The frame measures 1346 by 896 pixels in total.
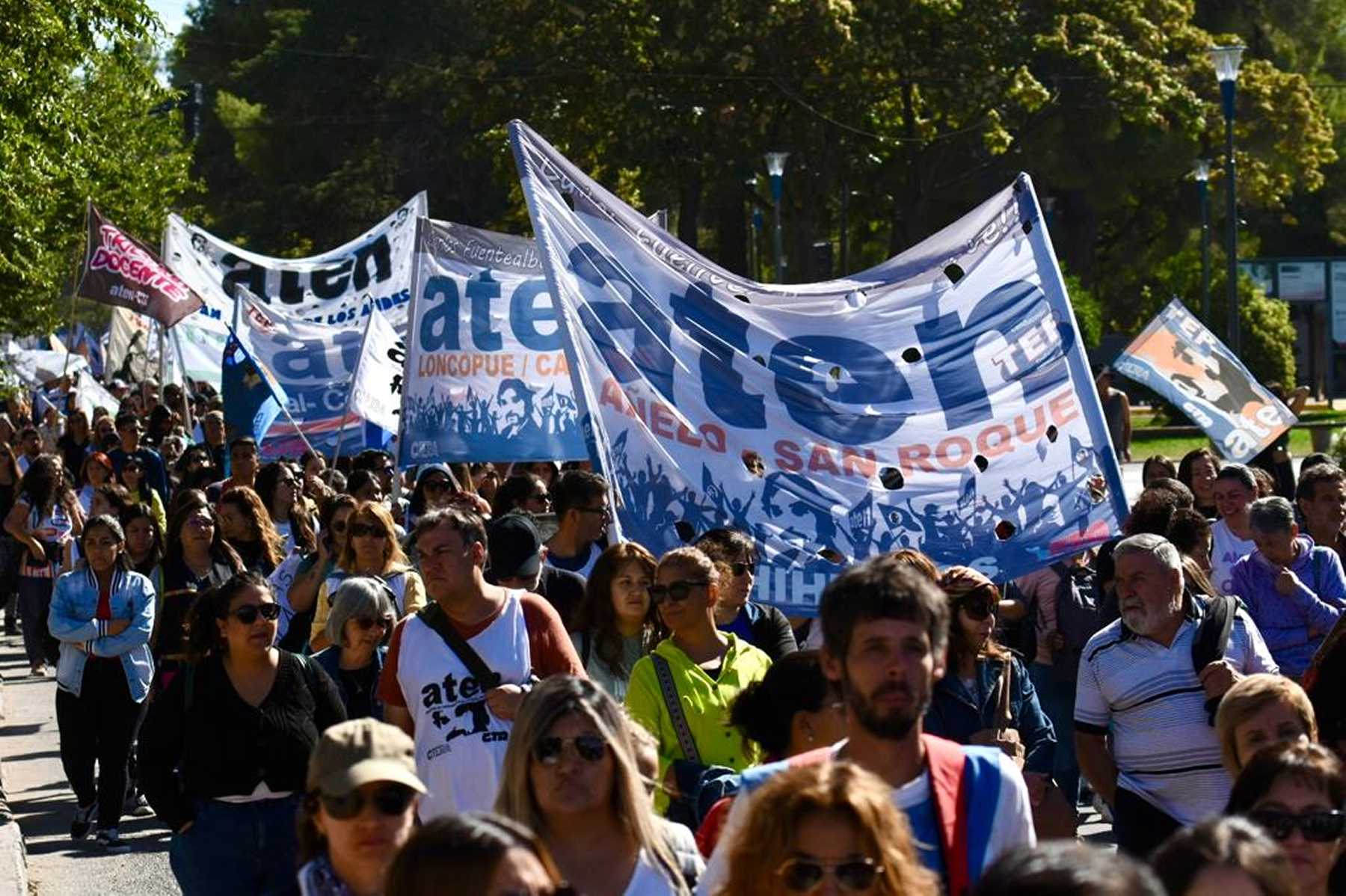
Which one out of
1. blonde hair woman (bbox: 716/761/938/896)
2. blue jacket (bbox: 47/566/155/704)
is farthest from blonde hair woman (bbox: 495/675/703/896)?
blue jacket (bbox: 47/566/155/704)

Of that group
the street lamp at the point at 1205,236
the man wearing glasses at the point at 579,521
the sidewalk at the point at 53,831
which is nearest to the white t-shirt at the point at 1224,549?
the man wearing glasses at the point at 579,521

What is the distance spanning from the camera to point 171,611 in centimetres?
1089

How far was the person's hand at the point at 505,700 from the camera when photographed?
6.71 m

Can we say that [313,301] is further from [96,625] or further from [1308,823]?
[1308,823]

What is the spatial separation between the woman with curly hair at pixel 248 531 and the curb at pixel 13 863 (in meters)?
1.69

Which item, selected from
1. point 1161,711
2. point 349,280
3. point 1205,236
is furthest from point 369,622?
point 1205,236

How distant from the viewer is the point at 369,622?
28.6 feet

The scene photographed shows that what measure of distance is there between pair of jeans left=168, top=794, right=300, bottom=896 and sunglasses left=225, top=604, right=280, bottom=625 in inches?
21.2

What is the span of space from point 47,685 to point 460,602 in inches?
445

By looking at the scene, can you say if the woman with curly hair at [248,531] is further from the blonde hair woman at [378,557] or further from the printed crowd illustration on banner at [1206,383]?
the printed crowd illustration on banner at [1206,383]

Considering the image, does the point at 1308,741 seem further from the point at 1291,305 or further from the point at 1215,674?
the point at 1291,305

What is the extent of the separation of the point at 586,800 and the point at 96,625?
23.5ft

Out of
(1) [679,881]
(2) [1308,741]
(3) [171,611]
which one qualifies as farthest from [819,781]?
(3) [171,611]

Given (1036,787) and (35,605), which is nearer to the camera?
(1036,787)
